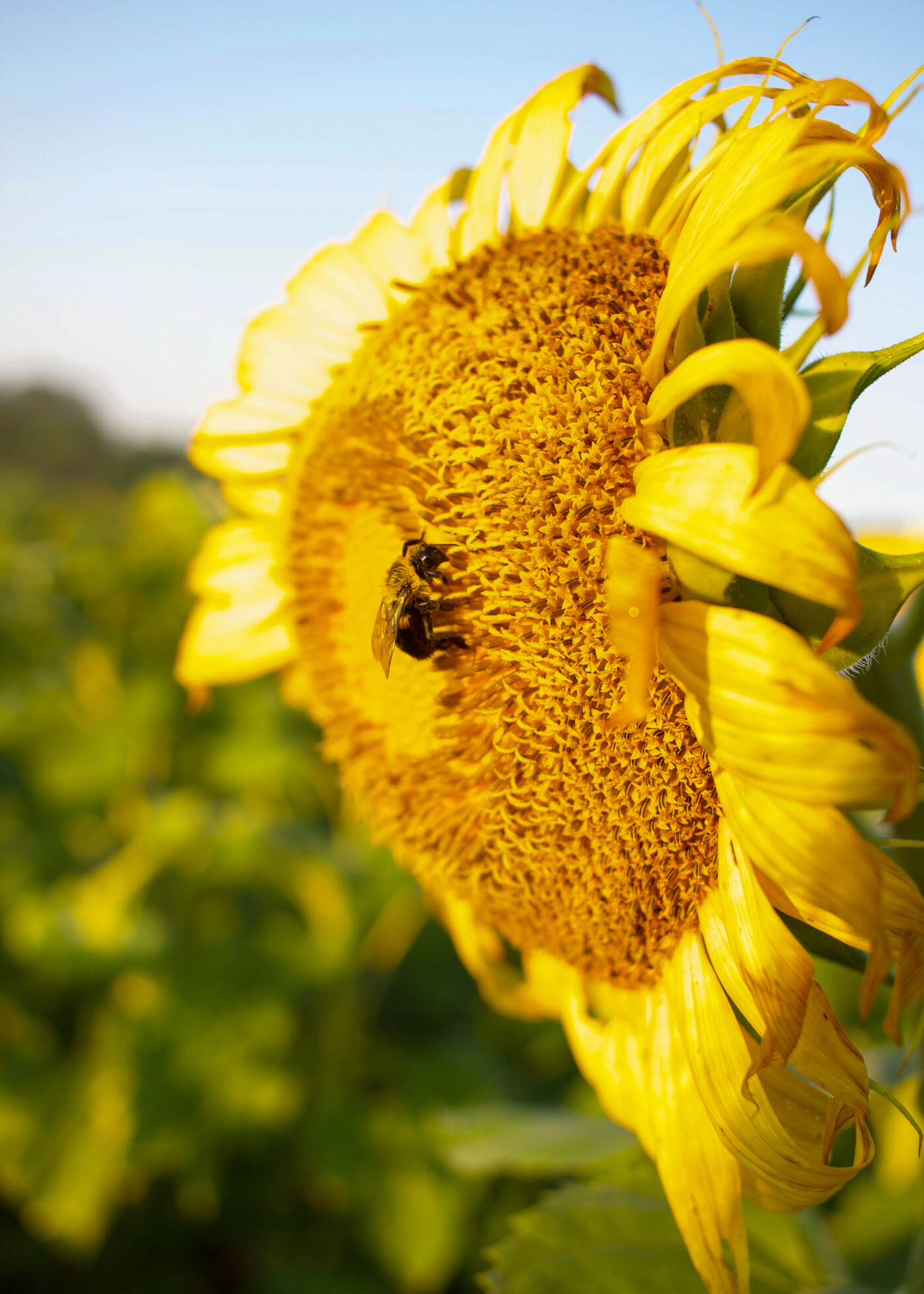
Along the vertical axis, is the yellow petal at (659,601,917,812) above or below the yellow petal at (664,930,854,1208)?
above

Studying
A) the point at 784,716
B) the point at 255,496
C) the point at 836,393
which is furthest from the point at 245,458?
the point at 784,716

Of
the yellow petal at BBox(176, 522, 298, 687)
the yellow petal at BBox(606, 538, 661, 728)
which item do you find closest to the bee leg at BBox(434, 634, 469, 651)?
the yellow petal at BBox(606, 538, 661, 728)

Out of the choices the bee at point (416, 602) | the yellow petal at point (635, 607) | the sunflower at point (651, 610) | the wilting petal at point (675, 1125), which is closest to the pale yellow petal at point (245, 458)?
the sunflower at point (651, 610)

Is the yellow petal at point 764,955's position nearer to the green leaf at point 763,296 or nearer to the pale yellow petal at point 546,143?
the green leaf at point 763,296

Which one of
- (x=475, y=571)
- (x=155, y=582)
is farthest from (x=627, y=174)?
(x=155, y=582)

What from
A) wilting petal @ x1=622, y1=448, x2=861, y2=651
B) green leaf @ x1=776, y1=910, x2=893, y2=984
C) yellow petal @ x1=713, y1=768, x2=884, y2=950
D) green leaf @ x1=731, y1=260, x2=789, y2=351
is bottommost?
green leaf @ x1=776, y1=910, x2=893, y2=984

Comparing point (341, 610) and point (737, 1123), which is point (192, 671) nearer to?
point (341, 610)

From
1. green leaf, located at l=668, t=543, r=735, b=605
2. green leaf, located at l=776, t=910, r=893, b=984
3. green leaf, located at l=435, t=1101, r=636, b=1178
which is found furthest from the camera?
green leaf, located at l=435, t=1101, r=636, b=1178

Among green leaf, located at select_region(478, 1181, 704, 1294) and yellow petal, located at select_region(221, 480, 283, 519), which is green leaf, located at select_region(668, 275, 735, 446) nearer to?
yellow petal, located at select_region(221, 480, 283, 519)

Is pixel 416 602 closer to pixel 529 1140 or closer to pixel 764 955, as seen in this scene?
pixel 764 955
